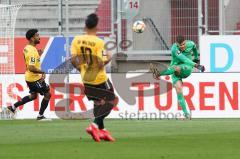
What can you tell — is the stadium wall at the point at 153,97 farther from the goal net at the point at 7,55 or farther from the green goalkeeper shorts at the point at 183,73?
the green goalkeeper shorts at the point at 183,73

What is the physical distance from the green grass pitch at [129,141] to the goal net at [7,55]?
449 cm

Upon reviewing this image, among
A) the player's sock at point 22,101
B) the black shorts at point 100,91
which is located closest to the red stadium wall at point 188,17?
the player's sock at point 22,101

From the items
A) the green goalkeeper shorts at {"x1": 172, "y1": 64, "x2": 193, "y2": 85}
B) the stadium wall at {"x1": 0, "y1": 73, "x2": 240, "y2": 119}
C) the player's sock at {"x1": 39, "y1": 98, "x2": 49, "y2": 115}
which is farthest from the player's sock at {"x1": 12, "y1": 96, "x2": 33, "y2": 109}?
the green goalkeeper shorts at {"x1": 172, "y1": 64, "x2": 193, "y2": 85}

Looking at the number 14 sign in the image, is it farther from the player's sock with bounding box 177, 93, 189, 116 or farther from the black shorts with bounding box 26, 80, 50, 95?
the black shorts with bounding box 26, 80, 50, 95

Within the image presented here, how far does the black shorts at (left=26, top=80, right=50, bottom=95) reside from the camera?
898 inches

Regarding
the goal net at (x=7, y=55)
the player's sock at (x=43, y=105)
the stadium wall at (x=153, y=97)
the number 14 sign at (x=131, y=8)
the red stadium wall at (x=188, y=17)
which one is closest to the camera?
the player's sock at (x=43, y=105)

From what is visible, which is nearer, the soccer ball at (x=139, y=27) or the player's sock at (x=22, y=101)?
the player's sock at (x=22, y=101)

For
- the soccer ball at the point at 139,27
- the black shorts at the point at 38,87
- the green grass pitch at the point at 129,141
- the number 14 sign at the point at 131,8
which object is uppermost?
the number 14 sign at the point at 131,8

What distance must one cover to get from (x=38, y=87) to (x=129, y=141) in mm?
7985

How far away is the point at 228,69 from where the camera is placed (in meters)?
25.4

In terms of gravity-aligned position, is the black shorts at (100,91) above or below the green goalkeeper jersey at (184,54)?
below

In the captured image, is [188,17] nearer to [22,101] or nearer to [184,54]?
[184,54]

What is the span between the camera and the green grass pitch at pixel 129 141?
12.7m

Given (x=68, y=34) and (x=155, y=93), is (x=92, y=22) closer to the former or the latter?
(x=155, y=93)
